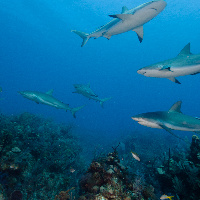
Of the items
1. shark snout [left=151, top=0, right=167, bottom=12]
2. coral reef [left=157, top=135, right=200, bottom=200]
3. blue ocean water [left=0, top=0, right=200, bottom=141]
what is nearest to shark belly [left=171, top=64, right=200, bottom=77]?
shark snout [left=151, top=0, right=167, bottom=12]

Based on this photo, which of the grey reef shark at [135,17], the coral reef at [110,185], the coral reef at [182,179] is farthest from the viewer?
the coral reef at [182,179]

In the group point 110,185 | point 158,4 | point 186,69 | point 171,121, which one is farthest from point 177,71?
point 110,185

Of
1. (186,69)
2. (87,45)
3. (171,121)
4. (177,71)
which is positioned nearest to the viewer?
A: (186,69)

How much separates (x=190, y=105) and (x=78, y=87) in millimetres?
216988

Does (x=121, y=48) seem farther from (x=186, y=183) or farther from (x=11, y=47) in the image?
(x=186, y=183)

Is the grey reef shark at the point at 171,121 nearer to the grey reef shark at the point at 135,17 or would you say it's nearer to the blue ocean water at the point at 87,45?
the grey reef shark at the point at 135,17

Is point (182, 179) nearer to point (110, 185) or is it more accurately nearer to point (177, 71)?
point (110, 185)

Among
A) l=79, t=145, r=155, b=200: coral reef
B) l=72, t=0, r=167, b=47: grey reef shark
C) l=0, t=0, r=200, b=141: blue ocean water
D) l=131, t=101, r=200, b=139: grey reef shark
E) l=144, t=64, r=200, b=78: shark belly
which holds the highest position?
l=0, t=0, r=200, b=141: blue ocean water

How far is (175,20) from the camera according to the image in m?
67.6

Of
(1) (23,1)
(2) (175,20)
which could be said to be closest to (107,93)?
(2) (175,20)

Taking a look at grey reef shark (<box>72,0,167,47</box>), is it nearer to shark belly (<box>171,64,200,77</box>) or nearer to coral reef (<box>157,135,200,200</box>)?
shark belly (<box>171,64,200,77</box>)

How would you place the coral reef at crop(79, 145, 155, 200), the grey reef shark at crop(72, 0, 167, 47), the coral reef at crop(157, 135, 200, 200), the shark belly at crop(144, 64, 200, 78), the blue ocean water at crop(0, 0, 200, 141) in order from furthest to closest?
the blue ocean water at crop(0, 0, 200, 141)
the coral reef at crop(157, 135, 200, 200)
the shark belly at crop(144, 64, 200, 78)
the grey reef shark at crop(72, 0, 167, 47)
the coral reef at crop(79, 145, 155, 200)

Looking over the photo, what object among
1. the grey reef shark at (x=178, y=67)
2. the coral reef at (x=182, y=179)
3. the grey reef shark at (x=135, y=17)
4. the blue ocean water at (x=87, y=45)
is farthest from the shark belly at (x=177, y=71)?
the blue ocean water at (x=87, y=45)

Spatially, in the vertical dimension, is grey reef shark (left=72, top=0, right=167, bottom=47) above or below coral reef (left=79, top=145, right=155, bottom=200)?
above
